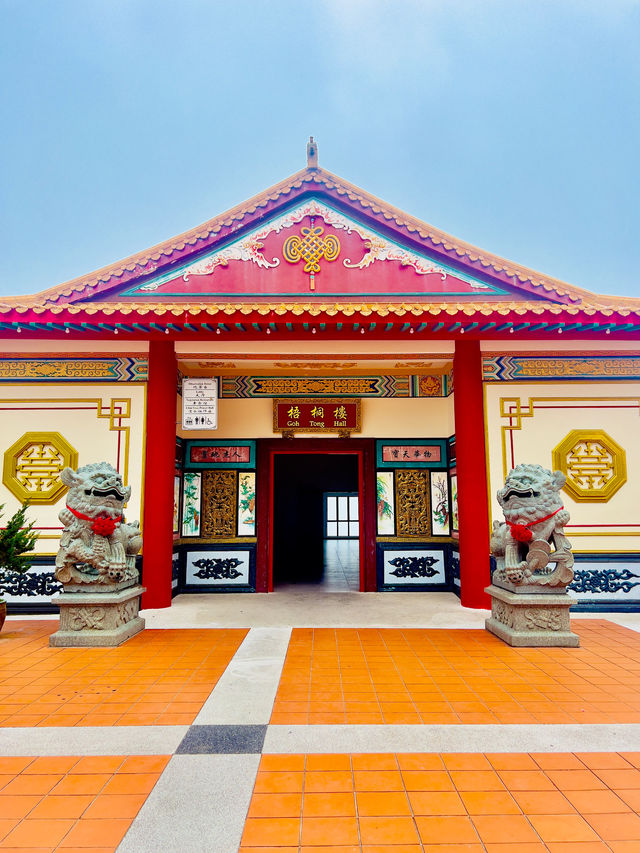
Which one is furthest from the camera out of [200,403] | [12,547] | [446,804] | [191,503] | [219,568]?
[191,503]

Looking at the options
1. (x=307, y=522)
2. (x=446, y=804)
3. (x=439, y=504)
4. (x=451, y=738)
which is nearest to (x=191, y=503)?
(x=439, y=504)

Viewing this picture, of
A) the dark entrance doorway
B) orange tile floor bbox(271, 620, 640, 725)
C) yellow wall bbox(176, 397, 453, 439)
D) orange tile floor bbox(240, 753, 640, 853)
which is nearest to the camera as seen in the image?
orange tile floor bbox(240, 753, 640, 853)

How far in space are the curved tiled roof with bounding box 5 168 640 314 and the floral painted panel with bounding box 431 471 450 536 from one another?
9.90 ft

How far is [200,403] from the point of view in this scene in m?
6.79

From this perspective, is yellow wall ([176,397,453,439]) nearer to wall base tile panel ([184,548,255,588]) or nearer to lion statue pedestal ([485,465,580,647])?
wall base tile panel ([184,548,255,588])

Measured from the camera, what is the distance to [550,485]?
4.86 meters

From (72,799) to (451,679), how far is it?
2630 millimetres

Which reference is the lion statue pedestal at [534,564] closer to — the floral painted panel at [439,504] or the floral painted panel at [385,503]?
the floral painted panel at [439,504]

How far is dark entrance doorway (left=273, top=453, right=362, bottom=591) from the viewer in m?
9.43

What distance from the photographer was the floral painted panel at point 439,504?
7.51 meters

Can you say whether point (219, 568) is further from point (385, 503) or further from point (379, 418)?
point (379, 418)

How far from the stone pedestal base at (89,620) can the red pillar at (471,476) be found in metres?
4.03

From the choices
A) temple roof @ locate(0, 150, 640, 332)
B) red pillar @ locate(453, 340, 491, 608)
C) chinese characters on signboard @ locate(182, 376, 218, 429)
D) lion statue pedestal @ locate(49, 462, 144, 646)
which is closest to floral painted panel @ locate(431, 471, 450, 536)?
red pillar @ locate(453, 340, 491, 608)

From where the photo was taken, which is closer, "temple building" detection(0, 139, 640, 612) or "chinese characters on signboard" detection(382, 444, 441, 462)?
"temple building" detection(0, 139, 640, 612)
